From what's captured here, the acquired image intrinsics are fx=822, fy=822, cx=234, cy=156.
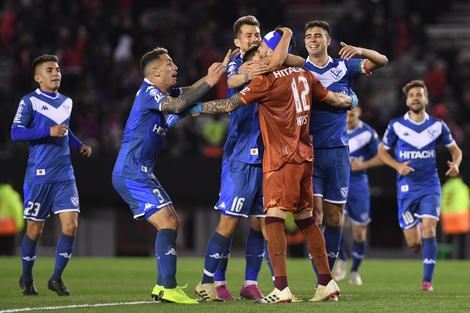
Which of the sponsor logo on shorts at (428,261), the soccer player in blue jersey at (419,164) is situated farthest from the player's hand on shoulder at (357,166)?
the sponsor logo on shorts at (428,261)

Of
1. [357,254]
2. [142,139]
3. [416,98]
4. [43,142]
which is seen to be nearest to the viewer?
[142,139]

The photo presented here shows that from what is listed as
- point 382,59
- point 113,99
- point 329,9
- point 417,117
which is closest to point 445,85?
point 329,9

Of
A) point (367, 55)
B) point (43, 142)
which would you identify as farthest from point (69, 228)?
point (367, 55)

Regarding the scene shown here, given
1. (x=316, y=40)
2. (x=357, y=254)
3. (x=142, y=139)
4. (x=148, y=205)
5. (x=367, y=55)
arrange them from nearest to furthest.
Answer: (x=148, y=205), (x=142, y=139), (x=367, y=55), (x=316, y=40), (x=357, y=254)

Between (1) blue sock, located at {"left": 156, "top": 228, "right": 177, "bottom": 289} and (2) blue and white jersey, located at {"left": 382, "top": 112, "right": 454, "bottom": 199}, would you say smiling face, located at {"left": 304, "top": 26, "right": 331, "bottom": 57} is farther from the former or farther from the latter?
(2) blue and white jersey, located at {"left": 382, "top": 112, "right": 454, "bottom": 199}

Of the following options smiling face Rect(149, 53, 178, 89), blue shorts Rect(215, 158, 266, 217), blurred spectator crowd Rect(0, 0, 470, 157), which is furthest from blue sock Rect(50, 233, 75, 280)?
blurred spectator crowd Rect(0, 0, 470, 157)

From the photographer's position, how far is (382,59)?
8016 millimetres

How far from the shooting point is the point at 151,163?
7.80 metres

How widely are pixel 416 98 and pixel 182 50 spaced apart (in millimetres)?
11115

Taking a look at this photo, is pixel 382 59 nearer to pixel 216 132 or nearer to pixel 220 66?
pixel 220 66

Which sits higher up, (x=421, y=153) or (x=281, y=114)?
(x=281, y=114)

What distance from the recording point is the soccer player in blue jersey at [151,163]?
7.43m

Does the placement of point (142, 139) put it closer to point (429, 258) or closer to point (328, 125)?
point (328, 125)

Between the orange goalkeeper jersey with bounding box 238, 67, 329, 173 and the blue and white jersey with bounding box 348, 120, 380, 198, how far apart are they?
484 cm
